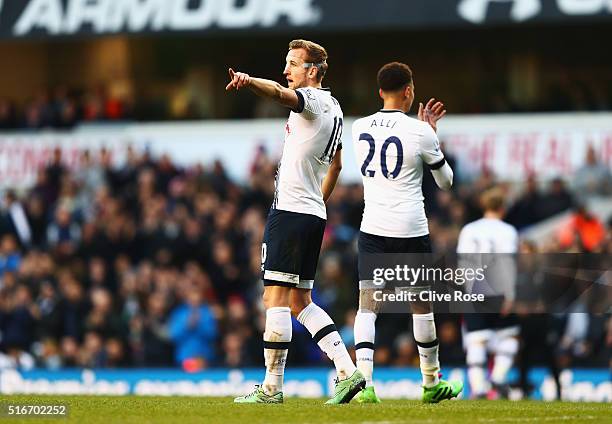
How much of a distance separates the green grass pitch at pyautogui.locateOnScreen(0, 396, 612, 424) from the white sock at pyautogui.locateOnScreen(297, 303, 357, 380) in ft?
0.81

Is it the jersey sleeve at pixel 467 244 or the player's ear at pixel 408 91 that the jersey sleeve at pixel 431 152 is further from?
the jersey sleeve at pixel 467 244

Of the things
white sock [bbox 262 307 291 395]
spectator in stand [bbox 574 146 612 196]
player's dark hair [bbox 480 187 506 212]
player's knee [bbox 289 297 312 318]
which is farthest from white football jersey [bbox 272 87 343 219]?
spectator in stand [bbox 574 146 612 196]

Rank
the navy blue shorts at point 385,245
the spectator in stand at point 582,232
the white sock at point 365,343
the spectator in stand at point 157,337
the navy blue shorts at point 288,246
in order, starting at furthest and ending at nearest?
the spectator in stand at point 157,337
the spectator in stand at point 582,232
the white sock at point 365,343
the navy blue shorts at point 385,245
the navy blue shorts at point 288,246

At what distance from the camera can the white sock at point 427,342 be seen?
9391 millimetres

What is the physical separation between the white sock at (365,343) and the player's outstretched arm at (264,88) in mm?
1651

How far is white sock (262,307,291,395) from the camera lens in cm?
898

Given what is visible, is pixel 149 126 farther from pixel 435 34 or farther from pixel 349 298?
pixel 349 298

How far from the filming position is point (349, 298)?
54.0ft

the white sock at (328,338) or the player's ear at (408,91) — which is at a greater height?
the player's ear at (408,91)

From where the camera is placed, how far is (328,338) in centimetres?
916

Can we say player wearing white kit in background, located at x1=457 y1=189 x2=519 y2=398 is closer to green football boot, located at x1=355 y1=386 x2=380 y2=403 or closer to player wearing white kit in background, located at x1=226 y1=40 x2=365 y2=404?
green football boot, located at x1=355 y1=386 x2=380 y2=403

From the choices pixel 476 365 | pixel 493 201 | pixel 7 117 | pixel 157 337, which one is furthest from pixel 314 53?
pixel 7 117

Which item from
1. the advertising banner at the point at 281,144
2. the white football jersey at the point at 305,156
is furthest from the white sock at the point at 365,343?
the advertising banner at the point at 281,144

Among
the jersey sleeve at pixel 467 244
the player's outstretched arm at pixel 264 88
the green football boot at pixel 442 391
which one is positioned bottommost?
the green football boot at pixel 442 391
